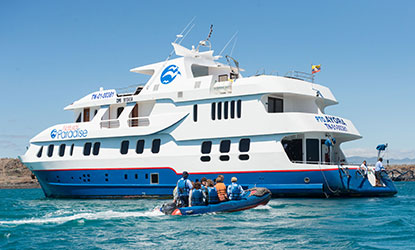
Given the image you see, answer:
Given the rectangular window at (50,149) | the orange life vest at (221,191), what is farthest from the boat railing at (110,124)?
the orange life vest at (221,191)

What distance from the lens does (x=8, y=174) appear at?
73.2 metres

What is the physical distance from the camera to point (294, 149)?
2400 cm

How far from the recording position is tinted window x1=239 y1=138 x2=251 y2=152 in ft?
75.5

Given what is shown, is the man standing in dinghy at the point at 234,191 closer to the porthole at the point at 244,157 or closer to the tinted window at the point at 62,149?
the porthole at the point at 244,157

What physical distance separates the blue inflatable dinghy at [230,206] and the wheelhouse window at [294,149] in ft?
16.5

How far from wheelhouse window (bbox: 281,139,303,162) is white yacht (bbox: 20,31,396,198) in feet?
0.16

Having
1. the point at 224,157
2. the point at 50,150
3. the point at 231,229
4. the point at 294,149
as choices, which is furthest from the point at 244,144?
the point at 50,150

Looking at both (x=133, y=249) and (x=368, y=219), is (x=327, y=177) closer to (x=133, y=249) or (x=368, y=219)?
(x=368, y=219)

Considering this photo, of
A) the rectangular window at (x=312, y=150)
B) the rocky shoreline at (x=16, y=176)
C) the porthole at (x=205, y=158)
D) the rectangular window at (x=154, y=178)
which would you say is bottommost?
the rocky shoreline at (x=16, y=176)

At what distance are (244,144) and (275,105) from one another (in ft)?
8.55

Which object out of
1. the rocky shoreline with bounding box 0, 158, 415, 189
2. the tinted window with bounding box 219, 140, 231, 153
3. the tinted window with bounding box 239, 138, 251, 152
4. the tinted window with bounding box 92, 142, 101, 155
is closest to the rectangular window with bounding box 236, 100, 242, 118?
the tinted window with bounding box 239, 138, 251, 152

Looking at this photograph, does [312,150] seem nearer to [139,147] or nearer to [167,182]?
[167,182]

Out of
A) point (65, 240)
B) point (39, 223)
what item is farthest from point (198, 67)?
point (65, 240)

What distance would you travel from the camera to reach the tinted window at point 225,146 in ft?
76.9
